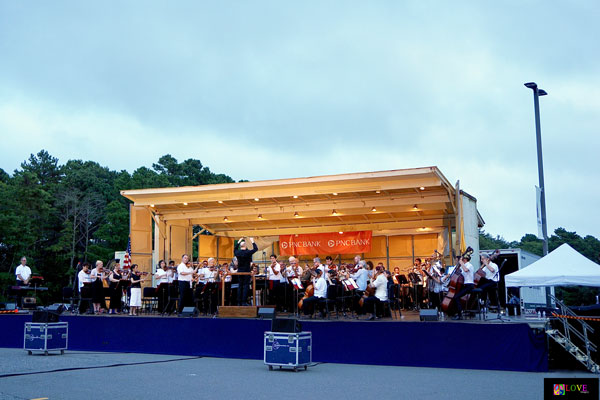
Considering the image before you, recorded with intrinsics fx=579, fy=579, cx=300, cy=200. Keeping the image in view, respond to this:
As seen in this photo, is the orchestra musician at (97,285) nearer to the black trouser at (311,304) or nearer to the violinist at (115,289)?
the violinist at (115,289)

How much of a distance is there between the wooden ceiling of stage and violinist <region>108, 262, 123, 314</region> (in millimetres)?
4740

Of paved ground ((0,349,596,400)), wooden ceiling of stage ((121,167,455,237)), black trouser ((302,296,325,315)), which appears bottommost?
paved ground ((0,349,596,400))

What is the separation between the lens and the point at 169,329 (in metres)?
16.0

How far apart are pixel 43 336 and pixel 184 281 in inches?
155

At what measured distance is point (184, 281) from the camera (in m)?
16.6

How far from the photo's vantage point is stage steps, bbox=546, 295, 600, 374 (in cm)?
1160

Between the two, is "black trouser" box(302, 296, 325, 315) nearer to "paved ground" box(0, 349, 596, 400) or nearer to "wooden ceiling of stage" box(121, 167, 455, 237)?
"paved ground" box(0, 349, 596, 400)

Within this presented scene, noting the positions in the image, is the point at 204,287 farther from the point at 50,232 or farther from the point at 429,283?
the point at 50,232

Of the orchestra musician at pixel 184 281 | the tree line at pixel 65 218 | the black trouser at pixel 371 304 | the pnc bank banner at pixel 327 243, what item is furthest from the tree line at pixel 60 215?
the black trouser at pixel 371 304

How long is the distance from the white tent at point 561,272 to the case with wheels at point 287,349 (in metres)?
4.92

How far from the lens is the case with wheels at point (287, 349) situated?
1208cm

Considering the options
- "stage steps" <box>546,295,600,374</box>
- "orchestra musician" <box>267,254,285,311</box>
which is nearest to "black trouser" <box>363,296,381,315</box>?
"orchestra musician" <box>267,254,285,311</box>

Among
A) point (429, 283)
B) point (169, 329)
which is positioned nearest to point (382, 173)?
point (429, 283)

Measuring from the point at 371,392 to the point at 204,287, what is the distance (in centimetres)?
868
